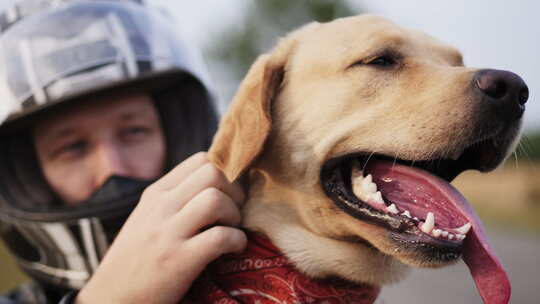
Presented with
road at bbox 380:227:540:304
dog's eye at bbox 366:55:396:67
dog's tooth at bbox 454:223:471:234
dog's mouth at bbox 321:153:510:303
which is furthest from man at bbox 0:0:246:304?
road at bbox 380:227:540:304

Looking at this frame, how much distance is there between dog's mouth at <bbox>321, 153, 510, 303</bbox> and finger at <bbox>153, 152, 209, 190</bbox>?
483mm

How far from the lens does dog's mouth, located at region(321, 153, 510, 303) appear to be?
5.45ft

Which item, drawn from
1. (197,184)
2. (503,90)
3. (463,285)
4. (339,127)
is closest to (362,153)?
(339,127)

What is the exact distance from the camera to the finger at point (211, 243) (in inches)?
68.5

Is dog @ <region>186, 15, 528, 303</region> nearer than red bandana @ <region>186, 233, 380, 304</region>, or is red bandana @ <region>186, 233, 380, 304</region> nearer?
dog @ <region>186, 15, 528, 303</region>

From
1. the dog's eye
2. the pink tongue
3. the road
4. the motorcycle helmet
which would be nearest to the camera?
the pink tongue

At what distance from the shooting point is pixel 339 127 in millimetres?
1924

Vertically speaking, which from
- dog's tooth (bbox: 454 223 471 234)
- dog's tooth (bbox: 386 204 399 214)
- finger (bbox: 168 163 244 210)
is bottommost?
dog's tooth (bbox: 454 223 471 234)

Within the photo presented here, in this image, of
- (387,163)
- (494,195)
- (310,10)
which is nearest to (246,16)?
(310,10)

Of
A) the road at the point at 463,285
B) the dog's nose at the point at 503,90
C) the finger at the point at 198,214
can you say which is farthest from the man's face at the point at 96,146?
the road at the point at 463,285

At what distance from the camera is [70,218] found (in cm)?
264

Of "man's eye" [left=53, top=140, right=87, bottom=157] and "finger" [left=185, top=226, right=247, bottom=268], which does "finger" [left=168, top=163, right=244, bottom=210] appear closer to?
"finger" [left=185, top=226, right=247, bottom=268]

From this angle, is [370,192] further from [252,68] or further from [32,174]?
[32,174]

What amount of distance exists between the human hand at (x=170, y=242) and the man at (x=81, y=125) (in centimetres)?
26
